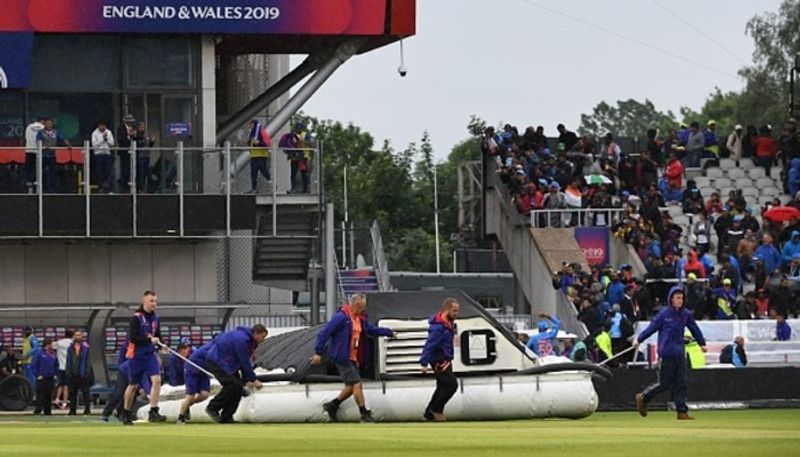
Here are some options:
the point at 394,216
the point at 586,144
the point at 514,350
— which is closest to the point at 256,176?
the point at 586,144

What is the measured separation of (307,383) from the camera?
33.0 m

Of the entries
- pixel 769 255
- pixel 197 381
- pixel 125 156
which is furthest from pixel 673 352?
pixel 769 255

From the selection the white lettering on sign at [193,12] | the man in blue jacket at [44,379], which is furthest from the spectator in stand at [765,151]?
the man in blue jacket at [44,379]

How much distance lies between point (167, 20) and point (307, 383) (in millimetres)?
20115

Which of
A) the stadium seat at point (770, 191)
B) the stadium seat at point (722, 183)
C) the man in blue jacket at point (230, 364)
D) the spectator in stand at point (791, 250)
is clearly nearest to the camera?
the man in blue jacket at point (230, 364)

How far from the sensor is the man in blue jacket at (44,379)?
45.4 metres

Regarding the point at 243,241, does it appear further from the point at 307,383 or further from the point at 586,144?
the point at 307,383

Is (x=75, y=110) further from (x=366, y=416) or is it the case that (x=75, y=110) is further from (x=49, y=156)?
(x=366, y=416)

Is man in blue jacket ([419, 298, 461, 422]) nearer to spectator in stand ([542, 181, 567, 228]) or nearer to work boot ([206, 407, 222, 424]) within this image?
work boot ([206, 407, 222, 424])

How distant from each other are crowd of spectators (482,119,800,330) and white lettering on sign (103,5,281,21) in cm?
904

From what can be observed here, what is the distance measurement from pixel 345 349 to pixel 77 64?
21287 millimetres

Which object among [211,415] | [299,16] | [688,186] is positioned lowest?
[211,415]

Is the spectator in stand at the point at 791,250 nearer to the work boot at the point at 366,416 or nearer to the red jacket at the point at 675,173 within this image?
the red jacket at the point at 675,173

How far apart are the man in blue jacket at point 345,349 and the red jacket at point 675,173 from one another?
27.7 meters
